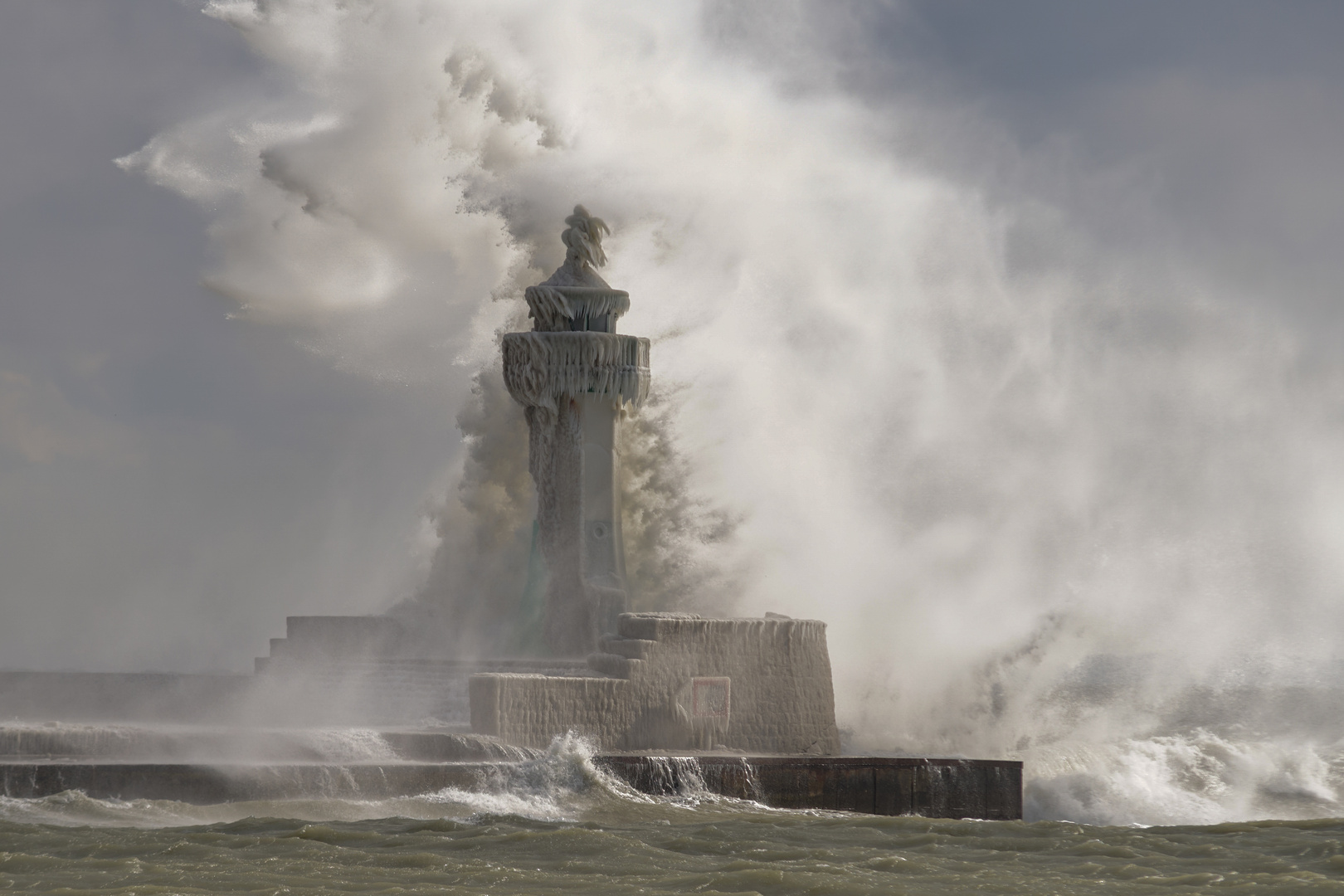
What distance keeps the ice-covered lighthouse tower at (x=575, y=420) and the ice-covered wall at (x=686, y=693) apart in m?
4.13

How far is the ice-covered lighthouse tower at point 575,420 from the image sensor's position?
949 inches

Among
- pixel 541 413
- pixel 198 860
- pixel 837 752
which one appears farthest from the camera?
pixel 541 413

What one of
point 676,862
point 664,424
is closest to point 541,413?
point 664,424

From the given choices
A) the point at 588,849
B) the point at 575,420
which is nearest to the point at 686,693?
the point at 575,420

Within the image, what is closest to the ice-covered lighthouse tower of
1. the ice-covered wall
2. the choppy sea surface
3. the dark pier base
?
the ice-covered wall

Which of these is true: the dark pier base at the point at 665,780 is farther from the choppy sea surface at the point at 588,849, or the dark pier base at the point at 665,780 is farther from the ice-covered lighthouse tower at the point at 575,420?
the ice-covered lighthouse tower at the point at 575,420

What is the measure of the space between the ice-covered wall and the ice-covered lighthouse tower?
4.13 metres

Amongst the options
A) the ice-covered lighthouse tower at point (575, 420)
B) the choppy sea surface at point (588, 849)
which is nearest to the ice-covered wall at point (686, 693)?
the choppy sea surface at point (588, 849)

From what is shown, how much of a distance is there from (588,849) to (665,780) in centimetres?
437

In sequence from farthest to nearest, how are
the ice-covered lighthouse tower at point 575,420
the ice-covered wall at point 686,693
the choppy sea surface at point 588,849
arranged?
the ice-covered lighthouse tower at point 575,420 < the ice-covered wall at point 686,693 < the choppy sea surface at point 588,849

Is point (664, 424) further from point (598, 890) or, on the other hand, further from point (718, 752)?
point (598, 890)

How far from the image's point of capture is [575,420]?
24359 mm

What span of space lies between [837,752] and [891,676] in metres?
6.14

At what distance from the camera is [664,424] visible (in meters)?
26.2
